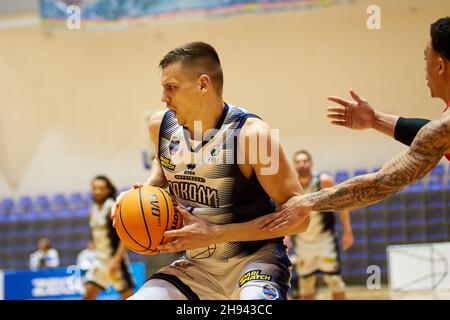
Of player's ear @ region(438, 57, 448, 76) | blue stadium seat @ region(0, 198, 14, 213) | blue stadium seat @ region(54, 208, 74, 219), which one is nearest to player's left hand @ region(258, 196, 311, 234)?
player's ear @ region(438, 57, 448, 76)

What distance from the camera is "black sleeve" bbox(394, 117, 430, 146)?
3.85 metres

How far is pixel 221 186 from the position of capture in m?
3.58

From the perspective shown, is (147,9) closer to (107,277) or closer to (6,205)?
(6,205)

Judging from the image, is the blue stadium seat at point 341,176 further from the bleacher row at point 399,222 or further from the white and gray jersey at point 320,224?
the white and gray jersey at point 320,224

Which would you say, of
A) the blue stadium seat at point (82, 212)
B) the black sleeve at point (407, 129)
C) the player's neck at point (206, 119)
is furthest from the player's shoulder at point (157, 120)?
the blue stadium seat at point (82, 212)

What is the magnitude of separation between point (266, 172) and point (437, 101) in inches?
179

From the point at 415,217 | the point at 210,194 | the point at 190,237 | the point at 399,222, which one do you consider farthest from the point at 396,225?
the point at 190,237

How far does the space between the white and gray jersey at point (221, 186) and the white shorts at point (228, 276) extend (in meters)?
0.04

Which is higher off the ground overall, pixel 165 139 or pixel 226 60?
Answer: pixel 226 60

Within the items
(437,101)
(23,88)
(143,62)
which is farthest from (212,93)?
(23,88)

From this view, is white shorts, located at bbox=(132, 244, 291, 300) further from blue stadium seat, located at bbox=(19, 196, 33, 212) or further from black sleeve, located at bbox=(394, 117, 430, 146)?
blue stadium seat, located at bbox=(19, 196, 33, 212)

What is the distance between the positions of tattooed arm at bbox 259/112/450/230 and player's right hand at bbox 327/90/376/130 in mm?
635

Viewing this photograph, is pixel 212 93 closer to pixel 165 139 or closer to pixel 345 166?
pixel 165 139

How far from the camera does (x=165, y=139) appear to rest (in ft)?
12.4
